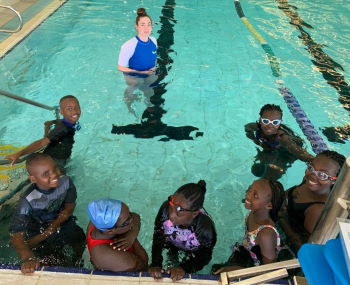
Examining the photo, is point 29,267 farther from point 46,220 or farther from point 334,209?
point 334,209

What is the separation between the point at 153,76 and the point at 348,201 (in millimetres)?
4422

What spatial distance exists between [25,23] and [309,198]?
25.2 ft

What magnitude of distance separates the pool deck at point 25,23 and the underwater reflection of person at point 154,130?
10.6 feet

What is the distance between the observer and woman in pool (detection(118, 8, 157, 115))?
16.7ft

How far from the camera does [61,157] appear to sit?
12.6 ft

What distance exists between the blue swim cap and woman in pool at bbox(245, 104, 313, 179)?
217 centimetres

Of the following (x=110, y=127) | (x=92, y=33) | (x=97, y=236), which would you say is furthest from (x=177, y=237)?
(x=92, y=33)

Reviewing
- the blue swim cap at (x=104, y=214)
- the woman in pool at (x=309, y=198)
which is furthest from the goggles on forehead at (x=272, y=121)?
the blue swim cap at (x=104, y=214)

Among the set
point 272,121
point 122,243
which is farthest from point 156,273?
point 272,121

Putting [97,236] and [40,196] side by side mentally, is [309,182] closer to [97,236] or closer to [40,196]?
[97,236]

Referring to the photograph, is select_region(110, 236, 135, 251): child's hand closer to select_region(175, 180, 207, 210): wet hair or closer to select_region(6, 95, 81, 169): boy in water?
select_region(175, 180, 207, 210): wet hair

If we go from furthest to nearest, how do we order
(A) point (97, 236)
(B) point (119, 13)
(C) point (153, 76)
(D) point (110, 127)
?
(B) point (119, 13) < (C) point (153, 76) < (D) point (110, 127) < (A) point (97, 236)

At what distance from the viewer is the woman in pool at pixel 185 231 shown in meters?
2.57

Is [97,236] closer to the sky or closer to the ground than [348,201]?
closer to the ground
